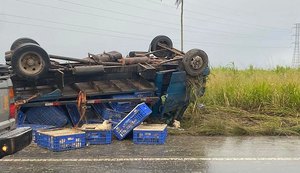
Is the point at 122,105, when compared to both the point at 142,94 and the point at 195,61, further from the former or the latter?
the point at 195,61

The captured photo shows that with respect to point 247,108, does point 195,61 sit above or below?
above

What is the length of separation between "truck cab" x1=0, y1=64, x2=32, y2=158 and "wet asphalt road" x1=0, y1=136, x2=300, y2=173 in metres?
1.45

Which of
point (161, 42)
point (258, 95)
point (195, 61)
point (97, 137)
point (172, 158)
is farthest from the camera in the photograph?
point (258, 95)

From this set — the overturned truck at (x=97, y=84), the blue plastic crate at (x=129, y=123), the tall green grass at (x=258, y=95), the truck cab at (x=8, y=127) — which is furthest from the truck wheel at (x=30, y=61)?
Answer: the tall green grass at (x=258, y=95)

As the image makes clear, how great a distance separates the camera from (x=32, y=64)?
904 cm

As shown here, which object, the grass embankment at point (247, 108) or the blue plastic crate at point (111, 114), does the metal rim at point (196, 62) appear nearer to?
the grass embankment at point (247, 108)

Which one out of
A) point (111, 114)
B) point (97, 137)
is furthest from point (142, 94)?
point (97, 137)

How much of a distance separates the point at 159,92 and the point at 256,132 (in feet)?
7.54

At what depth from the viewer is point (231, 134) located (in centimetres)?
978

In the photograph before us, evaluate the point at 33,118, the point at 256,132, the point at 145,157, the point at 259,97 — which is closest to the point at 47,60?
the point at 33,118

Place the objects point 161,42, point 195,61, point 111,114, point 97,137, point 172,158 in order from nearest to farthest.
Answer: point 172,158, point 97,137, point 111,114, point 195,61, point 161,42

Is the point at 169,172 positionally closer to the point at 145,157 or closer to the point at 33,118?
the point at 145,157

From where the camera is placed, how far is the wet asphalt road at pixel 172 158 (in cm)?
672

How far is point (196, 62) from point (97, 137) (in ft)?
9.80
